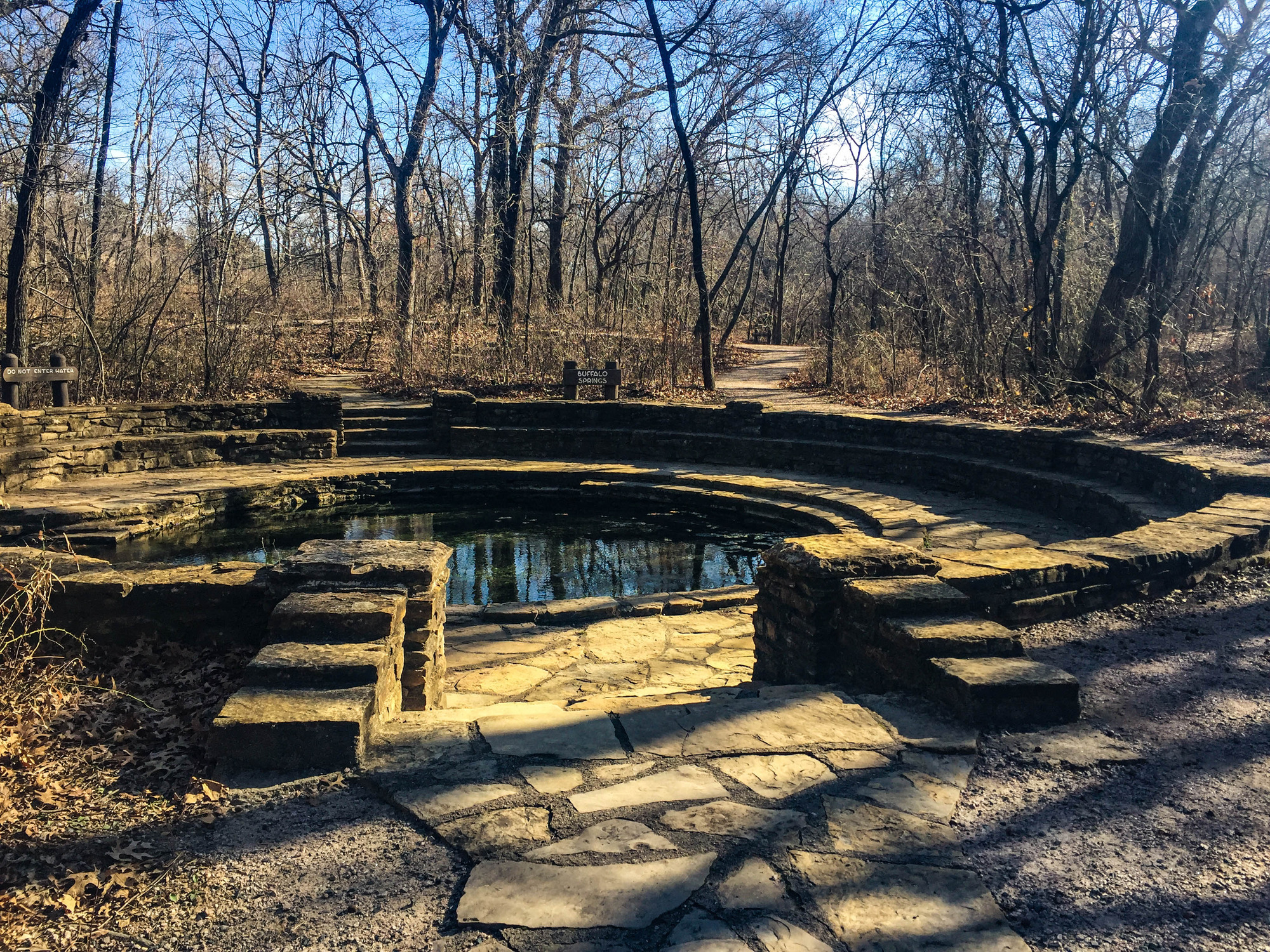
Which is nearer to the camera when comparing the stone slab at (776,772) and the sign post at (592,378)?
the stone slab at (776,772)

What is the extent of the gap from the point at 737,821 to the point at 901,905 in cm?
48

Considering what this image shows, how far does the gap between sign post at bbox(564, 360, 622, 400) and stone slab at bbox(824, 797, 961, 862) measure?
10.8 m

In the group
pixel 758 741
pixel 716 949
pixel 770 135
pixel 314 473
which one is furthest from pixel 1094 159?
pixel 716 949

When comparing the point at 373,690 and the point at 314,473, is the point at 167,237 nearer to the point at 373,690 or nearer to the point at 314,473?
the point at 314,473

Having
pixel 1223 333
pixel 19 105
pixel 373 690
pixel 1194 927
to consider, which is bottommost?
pixel 1194 927

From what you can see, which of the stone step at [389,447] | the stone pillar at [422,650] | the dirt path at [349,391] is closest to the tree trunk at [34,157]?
the dirt path at [349,391]

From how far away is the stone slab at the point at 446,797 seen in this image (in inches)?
92.0

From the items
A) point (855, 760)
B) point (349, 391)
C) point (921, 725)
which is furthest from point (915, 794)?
point (349, 391)

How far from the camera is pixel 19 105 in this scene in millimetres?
11570

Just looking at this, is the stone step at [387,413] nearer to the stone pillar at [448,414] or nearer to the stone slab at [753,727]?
the stone pillar at [448,414]

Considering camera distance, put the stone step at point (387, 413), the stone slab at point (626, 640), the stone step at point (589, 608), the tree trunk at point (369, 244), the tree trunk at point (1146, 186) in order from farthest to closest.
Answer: the tree trunk at point (369, 244)
the stone step at point (387, 413)
the tree trunk at point (1146, 186)
the stone step at point (589, 608)
the stone slab at point (626, 640)

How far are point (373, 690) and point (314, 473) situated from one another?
26.2 ft

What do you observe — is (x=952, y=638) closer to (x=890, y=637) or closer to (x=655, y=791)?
(x=890, y=637)

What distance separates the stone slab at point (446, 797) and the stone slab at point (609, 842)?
290 millimetres
